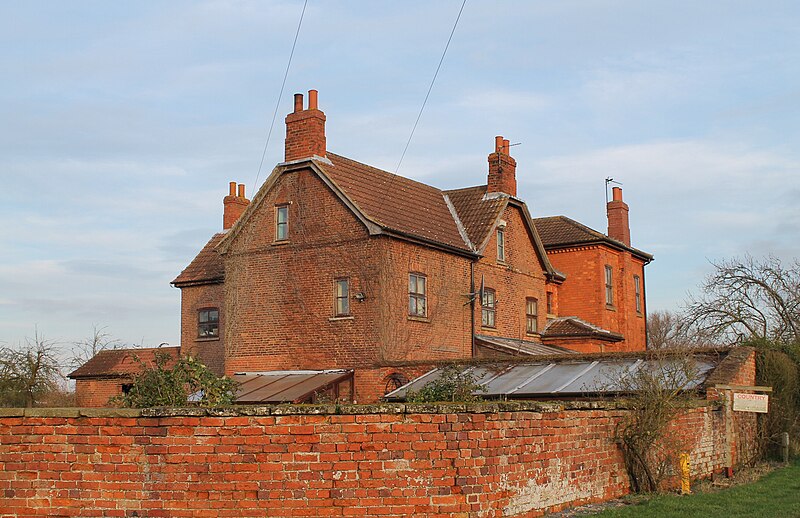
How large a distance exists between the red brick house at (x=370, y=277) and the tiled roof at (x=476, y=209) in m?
0.05

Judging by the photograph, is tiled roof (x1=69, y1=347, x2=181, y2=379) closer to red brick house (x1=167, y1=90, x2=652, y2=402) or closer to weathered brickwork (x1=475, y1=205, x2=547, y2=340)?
red brick house (x1=167, y1=90, x2=652, y2=402)

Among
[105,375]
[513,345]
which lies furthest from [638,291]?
[105,375]

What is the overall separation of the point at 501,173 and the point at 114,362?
1687 centimetres

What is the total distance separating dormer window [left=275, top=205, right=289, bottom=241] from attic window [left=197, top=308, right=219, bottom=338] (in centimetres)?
620

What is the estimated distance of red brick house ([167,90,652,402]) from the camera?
80.5 feet

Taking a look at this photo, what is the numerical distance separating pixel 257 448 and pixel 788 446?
1539cm

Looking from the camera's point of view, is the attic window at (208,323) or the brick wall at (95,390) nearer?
the attic window at (208,323)

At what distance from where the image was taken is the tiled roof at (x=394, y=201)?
2541 centimetres

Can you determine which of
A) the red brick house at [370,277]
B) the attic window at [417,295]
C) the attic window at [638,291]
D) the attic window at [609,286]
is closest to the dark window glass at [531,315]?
the red brick house at [370,277]

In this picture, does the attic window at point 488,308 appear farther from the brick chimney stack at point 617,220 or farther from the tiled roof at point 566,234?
the brick chimney stack at point 617,220

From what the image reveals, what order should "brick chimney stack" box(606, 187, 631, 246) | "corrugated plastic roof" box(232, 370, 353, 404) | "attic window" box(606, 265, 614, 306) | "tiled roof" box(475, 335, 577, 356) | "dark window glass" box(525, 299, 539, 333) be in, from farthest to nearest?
"brick chimney stack" box(606, 187, 631, 246) < "attic window" box(606, 265, 614, 306) < "dark window glass" box(525, 299, 539, 333) < "tiled roof" box(475, 335, 577, 356) < "corrugated plastic roof" box(232, 370, 353, 404)

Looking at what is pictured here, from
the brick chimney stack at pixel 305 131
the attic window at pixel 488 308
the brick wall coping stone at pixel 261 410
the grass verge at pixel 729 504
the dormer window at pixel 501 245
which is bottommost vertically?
the grass verge at pixel 729 504

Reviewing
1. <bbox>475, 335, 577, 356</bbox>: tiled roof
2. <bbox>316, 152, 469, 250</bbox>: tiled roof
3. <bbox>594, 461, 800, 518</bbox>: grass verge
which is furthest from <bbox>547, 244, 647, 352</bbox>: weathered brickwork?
<bbox>594, 461, 800, 518</bbox>: grass verge

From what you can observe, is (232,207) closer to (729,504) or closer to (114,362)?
(114,362)
